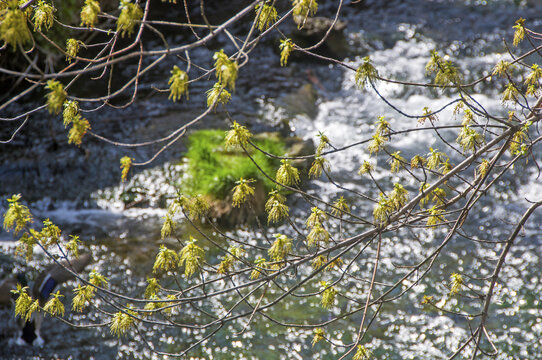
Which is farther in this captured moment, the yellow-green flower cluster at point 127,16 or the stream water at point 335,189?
the stream water at point 335,189

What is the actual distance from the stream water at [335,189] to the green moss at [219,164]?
13.0 inches

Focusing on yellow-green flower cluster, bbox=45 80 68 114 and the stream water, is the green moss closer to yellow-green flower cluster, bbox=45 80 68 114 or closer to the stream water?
the stream water

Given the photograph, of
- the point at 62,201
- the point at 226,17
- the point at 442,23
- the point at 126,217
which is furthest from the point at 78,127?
the point at 442,23

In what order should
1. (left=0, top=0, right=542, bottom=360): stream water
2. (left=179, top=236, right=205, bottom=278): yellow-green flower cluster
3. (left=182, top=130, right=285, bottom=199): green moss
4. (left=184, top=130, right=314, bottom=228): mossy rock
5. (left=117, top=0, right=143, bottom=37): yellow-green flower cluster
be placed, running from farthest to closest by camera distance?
(left=182, top=130, right=285, bottom=199): green moss < (left=184, top=130, right=314, bottom=228): mossy rock < (left=0, top=0, right=542, bottom=360): stream water < (left=179, top=236, right=205, bottom=278): yellow-green flower cluster < (left=117, top=0, right=143, bottom=37): yellow-green flower cluster

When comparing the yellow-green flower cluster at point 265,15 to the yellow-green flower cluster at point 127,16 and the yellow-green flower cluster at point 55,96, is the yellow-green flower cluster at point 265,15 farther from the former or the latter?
the yellow-green flower cluster at point 55,96

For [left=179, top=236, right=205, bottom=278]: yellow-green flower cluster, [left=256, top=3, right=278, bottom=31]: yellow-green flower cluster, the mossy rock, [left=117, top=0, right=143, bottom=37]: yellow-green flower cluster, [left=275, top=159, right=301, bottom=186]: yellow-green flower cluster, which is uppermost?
the mossy rock

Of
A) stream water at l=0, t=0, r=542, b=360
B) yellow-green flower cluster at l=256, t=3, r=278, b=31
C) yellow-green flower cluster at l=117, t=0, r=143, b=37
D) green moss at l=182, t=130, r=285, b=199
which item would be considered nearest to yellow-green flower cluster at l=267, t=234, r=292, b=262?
yellow-green flower cluster at l=256, t=3, r=278, b=31

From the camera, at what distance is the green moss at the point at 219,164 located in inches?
283

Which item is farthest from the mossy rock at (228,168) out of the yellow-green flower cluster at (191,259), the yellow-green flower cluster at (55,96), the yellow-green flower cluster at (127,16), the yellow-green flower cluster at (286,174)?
the yellow-green flower cluster at (55,96)

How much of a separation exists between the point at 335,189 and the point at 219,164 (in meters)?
1.70

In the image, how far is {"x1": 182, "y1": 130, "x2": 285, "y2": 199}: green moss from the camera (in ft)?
23.6

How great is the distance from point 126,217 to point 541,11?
10.1 meters

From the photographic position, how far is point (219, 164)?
7.55 metres

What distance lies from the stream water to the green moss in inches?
13.0
